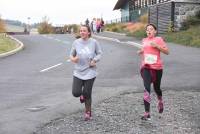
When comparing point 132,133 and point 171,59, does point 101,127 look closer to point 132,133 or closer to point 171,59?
point 132,133

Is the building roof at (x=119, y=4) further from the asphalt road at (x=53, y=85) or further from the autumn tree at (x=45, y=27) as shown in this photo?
the asphalt road at (x=53, y=85)

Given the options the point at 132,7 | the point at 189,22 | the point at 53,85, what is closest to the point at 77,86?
the point at 53,85

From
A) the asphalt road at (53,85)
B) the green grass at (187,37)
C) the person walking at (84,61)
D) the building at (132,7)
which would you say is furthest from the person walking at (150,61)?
the building at (132,7)

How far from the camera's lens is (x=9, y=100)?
11523mm

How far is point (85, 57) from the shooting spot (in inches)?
346

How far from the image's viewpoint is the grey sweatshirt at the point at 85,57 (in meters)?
8.79

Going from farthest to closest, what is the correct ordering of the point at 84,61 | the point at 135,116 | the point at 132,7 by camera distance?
the point at 132,7, the point at 135,116, the point at 84,61

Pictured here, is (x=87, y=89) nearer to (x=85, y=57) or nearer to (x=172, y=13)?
(x=85, y=57)

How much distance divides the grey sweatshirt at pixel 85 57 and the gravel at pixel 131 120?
82 centimetres

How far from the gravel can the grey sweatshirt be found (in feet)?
2.69

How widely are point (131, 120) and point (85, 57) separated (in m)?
1.36

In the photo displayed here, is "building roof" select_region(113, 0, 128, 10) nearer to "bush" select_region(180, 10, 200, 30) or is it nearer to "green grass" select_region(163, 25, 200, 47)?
"bush" select_region(180, 10, 200, 30)

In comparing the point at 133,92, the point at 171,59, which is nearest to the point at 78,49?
the point at 133,92

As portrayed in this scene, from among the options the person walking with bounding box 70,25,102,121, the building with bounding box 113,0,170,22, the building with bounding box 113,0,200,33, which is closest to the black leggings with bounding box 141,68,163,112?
the person walking with bounding box 70,25,102,121
